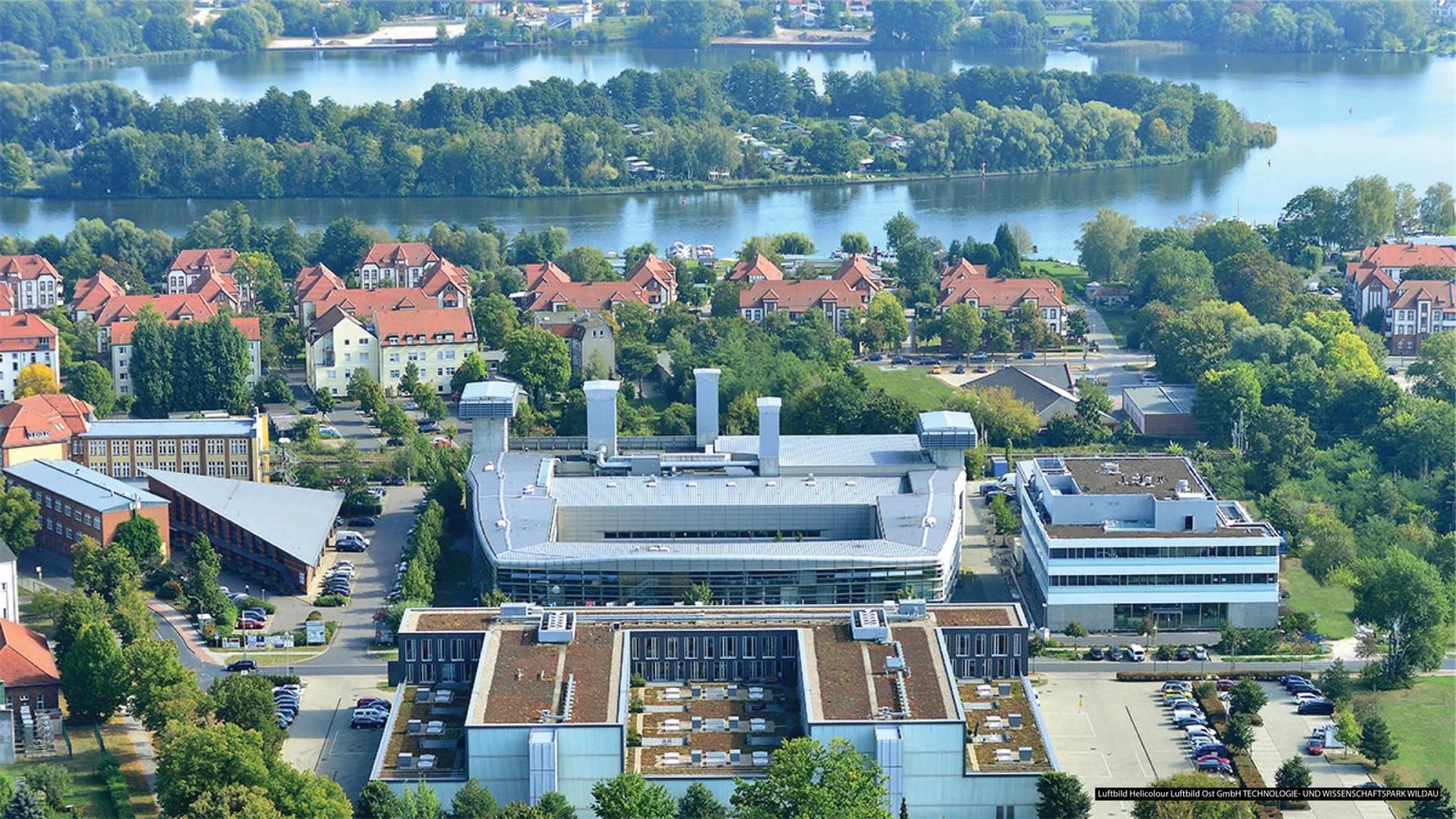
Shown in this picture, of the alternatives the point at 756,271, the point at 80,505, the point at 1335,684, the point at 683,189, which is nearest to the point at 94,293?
the point at 756,271

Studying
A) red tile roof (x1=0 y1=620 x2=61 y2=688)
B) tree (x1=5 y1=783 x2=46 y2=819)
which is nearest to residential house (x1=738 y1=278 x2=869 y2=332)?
red tile roof (x1=0 y1=620 x2=61 y2=688)

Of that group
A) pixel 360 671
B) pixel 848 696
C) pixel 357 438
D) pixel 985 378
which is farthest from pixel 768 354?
pixel 848 696

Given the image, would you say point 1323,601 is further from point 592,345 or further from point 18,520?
point 18,520

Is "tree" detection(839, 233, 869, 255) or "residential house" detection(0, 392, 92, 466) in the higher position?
"residential house" detection(0, 392, 92, 466)

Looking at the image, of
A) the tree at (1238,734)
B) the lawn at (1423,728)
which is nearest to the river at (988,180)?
the lawn at (1423,728)

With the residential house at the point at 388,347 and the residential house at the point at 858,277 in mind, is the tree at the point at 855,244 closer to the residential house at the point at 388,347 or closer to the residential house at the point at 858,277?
the residential house at the point at 858,277

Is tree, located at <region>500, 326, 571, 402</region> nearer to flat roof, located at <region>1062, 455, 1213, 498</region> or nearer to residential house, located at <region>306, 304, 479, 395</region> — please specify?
residential house, located at <region>306, 304, 479, 395</region>
